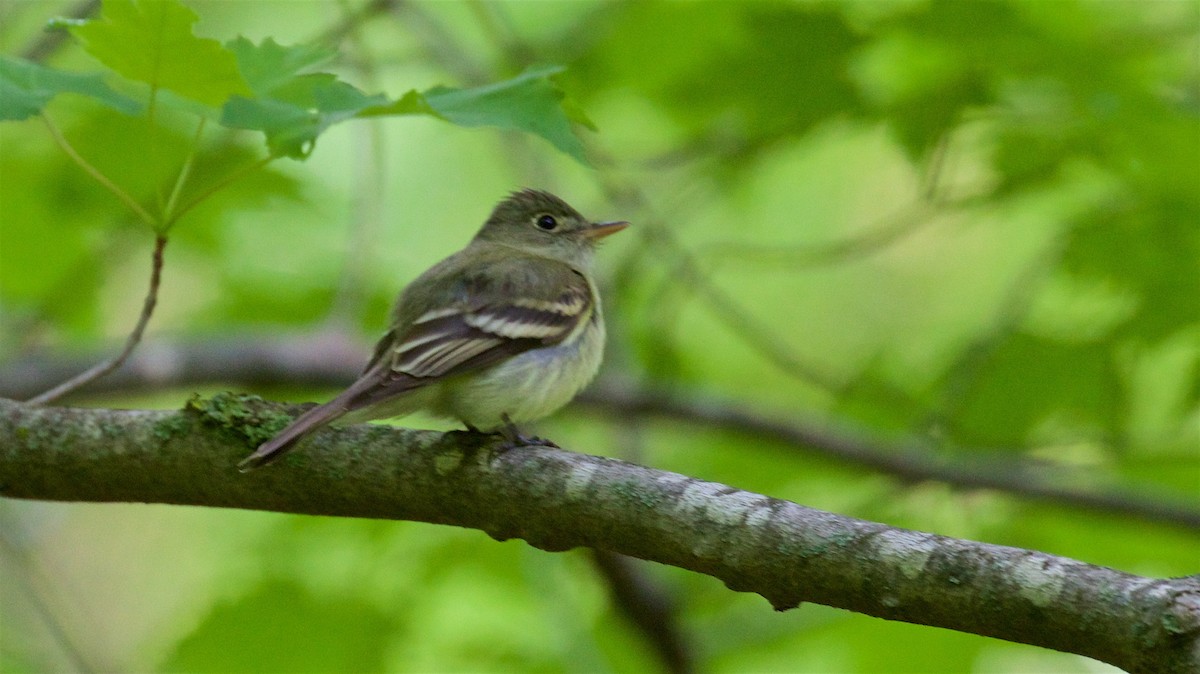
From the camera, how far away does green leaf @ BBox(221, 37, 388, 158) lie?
119 inches

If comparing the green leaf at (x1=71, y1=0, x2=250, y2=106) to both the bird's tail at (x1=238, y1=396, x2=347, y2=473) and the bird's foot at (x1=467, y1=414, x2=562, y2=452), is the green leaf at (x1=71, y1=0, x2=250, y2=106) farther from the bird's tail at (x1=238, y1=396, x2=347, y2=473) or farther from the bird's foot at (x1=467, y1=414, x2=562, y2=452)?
the bird's foot at (x1=467, y1=414, x2=562, y2=452)

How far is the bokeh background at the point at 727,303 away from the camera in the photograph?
16.0ft

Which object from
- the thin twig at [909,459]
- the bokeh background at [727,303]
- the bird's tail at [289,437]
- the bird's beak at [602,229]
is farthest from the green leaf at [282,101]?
the thin twig at [909,459]

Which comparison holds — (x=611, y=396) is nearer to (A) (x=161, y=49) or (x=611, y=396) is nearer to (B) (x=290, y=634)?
(B) (x=290, y=634)

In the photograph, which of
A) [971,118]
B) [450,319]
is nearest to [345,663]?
[450,319]

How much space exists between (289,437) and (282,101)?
2.87 feet

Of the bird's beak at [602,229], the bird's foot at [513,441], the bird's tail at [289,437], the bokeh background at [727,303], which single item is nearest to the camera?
the bird's tail at [289,437]

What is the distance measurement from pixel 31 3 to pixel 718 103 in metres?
4.25

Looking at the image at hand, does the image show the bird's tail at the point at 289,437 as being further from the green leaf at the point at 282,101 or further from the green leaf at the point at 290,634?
the green leaf at the point at 290,634

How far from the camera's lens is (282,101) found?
3156 mm

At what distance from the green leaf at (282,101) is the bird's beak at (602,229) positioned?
2551mm

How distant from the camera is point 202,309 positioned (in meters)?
7.57

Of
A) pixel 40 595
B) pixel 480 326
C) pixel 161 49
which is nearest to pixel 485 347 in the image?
pixel 480 326

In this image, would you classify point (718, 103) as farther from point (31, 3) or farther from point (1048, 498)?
point (31, 3)
